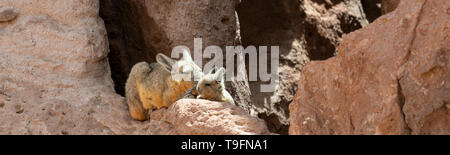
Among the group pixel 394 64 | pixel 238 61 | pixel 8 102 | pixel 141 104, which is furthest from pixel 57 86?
pixel 394 64

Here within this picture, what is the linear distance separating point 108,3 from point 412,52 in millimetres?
4376

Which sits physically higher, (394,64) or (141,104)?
(394,64)

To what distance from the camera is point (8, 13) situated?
6.50 metres

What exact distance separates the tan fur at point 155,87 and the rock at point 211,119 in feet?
1.89

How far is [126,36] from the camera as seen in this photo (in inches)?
310

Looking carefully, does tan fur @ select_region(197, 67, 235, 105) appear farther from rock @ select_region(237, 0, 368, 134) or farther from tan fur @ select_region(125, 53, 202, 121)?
rock @ select_region(237, 0, 368, 134)

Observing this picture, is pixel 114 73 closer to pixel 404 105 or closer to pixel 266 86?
pixel 266 86

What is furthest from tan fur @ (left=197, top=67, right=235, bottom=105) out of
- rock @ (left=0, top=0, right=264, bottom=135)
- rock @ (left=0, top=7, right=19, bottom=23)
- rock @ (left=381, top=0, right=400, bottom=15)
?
rock @ (left=381, top=0, right=400, bottom=15)

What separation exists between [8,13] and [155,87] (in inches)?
66.6

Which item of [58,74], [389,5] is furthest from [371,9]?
[58,74]

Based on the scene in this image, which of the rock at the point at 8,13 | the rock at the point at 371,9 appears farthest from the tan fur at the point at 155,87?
the rock at the point at 371,9

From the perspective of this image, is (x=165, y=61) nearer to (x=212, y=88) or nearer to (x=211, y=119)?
(x=212, y=88)

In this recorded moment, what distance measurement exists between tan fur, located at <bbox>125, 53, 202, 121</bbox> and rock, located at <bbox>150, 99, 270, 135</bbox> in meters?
0.58

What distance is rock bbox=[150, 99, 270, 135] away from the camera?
4863 millimetres
